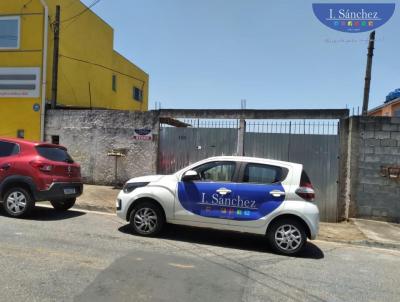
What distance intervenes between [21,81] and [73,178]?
8747 millimetres

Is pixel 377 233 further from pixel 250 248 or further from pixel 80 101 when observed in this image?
pixel 80 101

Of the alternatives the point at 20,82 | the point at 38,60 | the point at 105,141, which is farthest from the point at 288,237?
the point at 20,82

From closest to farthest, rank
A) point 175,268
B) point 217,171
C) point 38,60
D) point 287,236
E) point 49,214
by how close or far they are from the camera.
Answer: point 175,268, point 287,236, point 217,171, point 49,214, point 38,60

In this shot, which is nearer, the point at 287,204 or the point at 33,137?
the point at 287,204

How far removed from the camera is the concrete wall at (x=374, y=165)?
1104 centimetres

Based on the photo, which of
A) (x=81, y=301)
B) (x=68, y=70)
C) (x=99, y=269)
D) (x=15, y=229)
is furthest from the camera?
(x=68, y=70)

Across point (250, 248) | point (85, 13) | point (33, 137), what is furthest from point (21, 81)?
point (250, 248)

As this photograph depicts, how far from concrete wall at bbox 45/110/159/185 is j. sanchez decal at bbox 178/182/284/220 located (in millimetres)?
6252

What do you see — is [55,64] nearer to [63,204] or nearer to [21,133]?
[21,133]

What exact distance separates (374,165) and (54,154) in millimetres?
8230

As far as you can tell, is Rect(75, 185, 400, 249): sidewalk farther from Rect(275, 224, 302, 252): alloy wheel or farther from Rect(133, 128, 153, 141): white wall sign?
Rect(133, 128, 153, 141): white wall sign

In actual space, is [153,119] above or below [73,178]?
above

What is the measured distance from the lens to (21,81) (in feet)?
54.2

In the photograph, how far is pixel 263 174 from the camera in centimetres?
755
